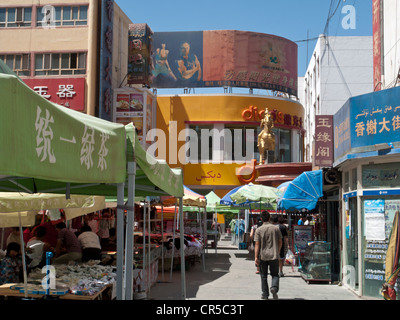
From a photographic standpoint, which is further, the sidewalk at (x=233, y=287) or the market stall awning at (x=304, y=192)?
the market stall awning at (x=304, y=192)

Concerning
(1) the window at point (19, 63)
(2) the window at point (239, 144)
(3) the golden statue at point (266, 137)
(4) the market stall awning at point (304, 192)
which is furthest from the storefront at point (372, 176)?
(2) the window at point (239, 144)

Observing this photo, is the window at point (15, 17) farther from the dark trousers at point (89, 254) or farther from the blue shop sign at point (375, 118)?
the blue shop sign at point (375, 118)

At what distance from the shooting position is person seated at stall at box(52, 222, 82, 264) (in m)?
12.2

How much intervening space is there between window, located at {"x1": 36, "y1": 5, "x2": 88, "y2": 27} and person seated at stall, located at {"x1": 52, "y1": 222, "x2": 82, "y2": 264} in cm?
2370

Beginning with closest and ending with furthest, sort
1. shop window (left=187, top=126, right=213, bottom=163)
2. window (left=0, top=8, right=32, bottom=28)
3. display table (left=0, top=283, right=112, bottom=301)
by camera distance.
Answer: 1. display table (left=0, top=283, right=112, bottom=301)
2. window (left=0, top=8, right=32, bottom=28)
3. shop window (left=187, top=126, right=213, bottom=163)

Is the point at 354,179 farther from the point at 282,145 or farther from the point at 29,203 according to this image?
the point at 282,145

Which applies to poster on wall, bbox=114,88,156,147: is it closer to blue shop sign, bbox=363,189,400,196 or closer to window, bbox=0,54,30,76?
window, bbox=0,54,30,76

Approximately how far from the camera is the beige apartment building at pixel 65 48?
32.3m

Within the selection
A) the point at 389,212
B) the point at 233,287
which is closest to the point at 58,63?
the point at 233,287

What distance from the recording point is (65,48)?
33375mm

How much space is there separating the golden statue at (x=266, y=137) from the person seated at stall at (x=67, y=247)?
2743 cm

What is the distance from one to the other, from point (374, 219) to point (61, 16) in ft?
89.0

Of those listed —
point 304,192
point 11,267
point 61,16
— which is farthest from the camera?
point 61,16

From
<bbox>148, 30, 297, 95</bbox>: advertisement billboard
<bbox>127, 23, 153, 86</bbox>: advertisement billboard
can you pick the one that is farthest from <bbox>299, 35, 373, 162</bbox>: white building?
<bbox>127, 23, 153, 86</bbox>: advertisement billboard
